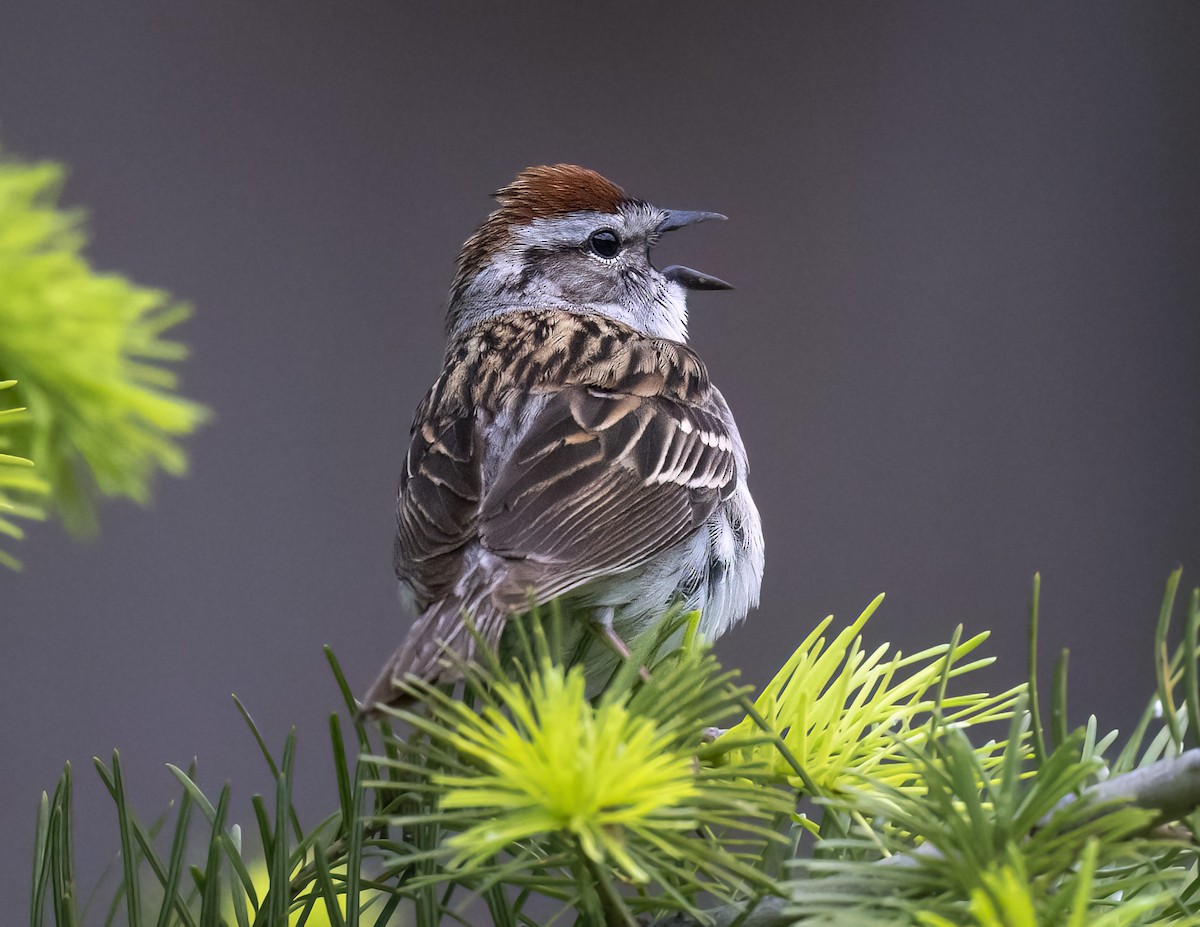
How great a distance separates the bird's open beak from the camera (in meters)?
2.20

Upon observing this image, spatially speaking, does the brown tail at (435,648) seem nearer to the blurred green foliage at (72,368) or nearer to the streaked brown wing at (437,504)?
the streaked brown wing at (437,504)

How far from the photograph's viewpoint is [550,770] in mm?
631

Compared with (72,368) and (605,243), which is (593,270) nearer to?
(605,243)

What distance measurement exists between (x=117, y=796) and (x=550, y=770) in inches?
12.9

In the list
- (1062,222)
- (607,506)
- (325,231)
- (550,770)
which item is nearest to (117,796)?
(550,770)

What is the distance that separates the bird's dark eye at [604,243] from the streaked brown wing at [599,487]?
57 centimetres

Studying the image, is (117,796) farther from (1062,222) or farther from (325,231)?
(1062,222)

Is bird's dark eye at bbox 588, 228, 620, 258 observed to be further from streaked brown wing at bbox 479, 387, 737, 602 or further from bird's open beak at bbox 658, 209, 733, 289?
streaked brown wing at bbox 479, 387, 737, 602

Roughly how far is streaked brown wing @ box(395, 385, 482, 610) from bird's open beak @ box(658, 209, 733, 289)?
649 millimetres

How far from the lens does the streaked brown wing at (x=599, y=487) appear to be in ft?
4.44

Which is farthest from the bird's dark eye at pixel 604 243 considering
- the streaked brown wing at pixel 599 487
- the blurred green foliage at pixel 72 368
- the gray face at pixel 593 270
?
the blurred green foliage at pixel 72 368

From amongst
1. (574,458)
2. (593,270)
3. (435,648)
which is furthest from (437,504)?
(593,270)

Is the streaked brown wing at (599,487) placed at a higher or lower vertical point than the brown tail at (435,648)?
higher

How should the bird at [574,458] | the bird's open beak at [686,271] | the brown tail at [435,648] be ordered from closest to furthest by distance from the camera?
the brown tail at [435,648]
the bird at [574,458]
the bird's open beak at [686,271]
